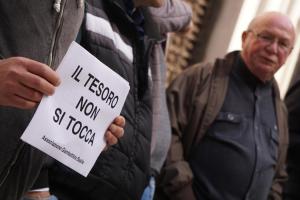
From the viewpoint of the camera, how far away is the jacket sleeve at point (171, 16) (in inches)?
61.6

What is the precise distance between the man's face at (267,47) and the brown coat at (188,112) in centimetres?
12

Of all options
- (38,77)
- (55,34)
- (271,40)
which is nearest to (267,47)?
(271,40)

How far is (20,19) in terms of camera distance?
90 centimetres

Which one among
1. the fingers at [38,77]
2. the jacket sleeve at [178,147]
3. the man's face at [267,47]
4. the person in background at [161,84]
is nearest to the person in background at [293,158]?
the man's face at [267,47]

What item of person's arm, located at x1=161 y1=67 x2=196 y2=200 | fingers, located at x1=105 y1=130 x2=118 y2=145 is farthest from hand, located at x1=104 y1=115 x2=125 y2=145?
person's arm, located at x1=161 y1=67 x2=196 y2=200

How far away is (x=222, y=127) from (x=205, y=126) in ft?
0.26

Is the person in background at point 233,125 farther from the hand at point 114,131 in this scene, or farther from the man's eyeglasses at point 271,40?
the hand at point 114,131

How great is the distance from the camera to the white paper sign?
2.90ft

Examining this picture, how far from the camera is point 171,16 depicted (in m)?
1.66

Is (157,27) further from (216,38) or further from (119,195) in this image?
(216,38)

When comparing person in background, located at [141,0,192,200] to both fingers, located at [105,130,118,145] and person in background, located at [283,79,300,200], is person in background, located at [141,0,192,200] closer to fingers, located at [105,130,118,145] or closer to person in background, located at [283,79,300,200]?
fingers, located at [105,130,118,145]

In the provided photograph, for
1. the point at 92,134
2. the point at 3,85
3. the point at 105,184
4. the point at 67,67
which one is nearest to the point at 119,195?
the point at 105,184

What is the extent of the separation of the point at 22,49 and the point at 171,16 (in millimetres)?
841

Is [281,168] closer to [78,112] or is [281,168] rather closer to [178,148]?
[178,148]
